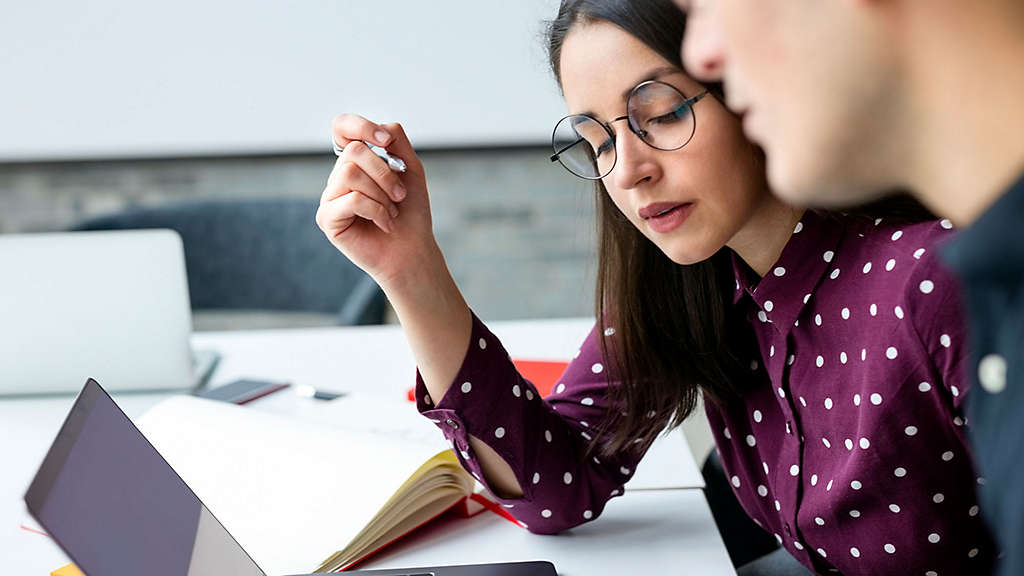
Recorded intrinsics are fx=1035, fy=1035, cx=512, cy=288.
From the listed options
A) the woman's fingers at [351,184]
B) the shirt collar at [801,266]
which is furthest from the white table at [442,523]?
the woman's fingers at [351,184]

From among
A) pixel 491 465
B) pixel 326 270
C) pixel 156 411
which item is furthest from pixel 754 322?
pixel 326 270

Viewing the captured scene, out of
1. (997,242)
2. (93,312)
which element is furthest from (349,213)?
(997,242)

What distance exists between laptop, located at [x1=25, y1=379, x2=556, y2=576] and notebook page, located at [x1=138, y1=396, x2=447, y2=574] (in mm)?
111

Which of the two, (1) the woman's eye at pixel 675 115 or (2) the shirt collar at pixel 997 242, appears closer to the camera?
(2) the shirt collar at pixel 997 242

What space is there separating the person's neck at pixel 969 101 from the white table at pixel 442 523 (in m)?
0.55

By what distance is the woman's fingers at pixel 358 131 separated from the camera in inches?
40.2

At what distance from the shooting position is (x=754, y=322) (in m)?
1.11

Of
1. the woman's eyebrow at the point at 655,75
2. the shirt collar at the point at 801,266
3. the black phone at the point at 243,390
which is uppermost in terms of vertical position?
the woman's eyebrow at the point at 655,75

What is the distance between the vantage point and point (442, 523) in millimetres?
1077

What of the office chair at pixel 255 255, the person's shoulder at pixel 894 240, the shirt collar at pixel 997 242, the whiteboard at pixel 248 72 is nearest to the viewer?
the shirt collar at pixel 997 242

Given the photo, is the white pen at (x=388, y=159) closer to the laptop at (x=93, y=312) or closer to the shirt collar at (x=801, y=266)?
the shirt collar at (x=801, y=266)

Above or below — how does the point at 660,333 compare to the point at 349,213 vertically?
below

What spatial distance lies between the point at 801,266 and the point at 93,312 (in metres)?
0.97

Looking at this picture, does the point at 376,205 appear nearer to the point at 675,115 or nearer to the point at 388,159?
the point at 388,159
